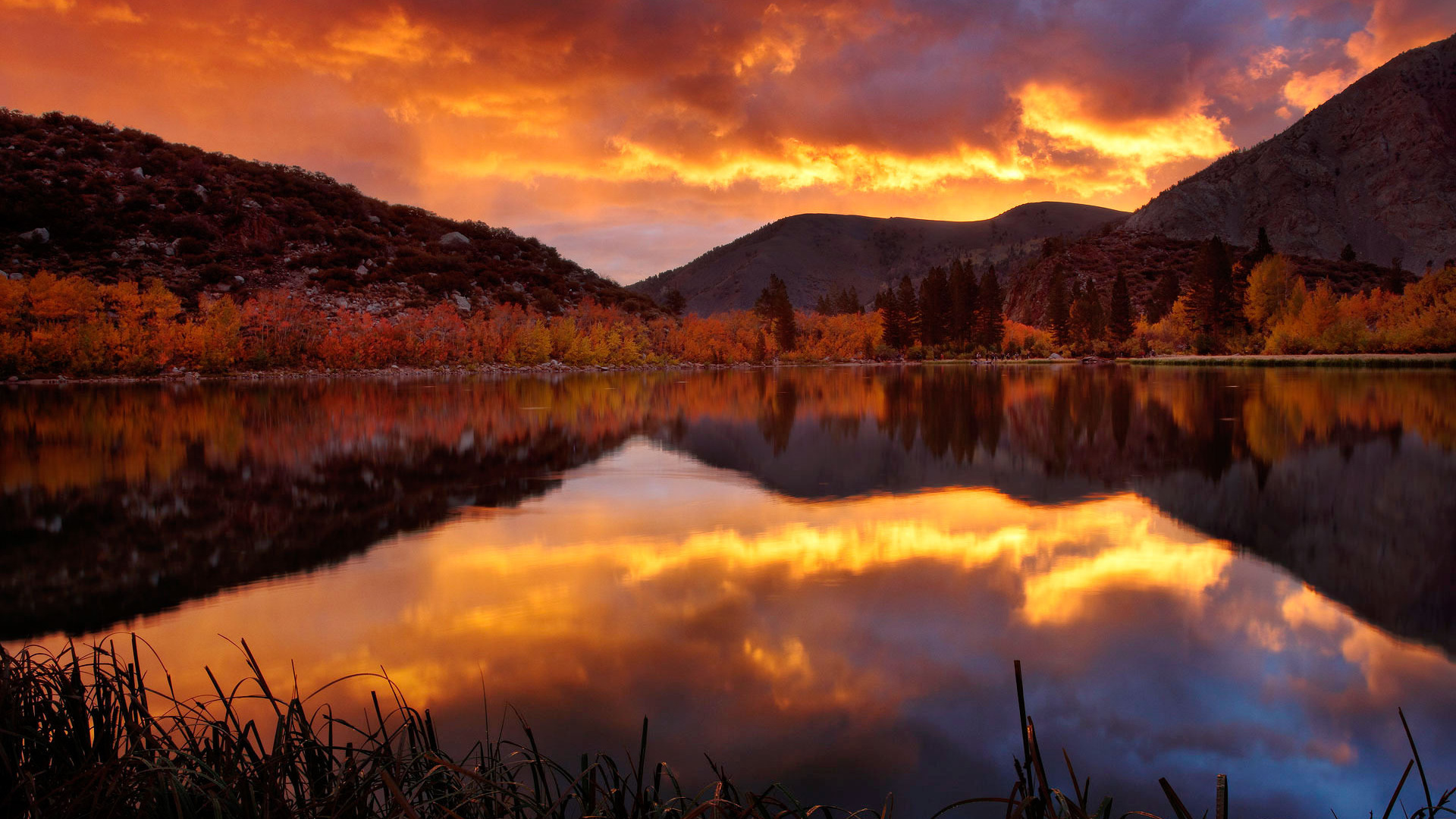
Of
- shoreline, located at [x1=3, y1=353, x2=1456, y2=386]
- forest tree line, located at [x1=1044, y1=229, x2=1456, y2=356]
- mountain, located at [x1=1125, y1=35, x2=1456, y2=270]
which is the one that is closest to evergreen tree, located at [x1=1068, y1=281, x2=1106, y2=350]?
forest tree line, located at [x1=1044, y1=229, x2=1456, y2=356]

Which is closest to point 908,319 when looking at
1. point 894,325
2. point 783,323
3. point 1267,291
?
point 894,325

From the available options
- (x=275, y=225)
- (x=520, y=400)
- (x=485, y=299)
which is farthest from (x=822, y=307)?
(x=520, y=400)

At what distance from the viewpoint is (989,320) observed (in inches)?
3265

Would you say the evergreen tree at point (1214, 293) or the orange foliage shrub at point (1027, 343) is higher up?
the evergreen tree at point (1214, 293)

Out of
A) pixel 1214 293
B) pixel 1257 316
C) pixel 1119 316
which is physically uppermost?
pixel 1214 293

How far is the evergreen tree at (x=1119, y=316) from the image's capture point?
71062 millimetres

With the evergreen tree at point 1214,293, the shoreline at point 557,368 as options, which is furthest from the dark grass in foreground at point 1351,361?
the evergreen tree at point 1214,293

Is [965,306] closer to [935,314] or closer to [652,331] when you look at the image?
[935,314]

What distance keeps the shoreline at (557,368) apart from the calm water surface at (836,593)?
107ft

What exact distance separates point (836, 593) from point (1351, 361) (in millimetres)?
49100

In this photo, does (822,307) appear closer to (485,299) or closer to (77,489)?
(485,299)

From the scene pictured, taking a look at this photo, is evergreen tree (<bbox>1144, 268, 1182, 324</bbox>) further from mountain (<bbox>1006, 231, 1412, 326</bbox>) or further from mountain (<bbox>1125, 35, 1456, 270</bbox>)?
mountain (<bbox>1125, 35, 1456, 270</bbox>)

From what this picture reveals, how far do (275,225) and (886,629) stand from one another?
270ft

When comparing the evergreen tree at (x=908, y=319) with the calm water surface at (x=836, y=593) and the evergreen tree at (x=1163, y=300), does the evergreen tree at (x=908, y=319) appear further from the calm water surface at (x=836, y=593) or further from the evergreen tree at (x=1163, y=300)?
the calm water surface at (x=836, y=593)
